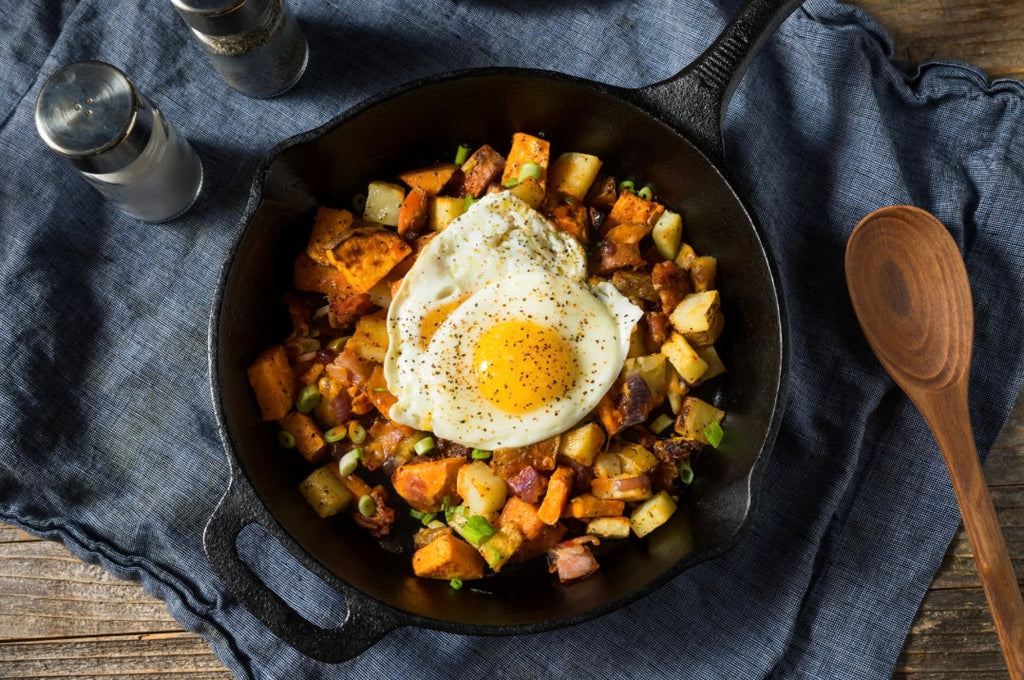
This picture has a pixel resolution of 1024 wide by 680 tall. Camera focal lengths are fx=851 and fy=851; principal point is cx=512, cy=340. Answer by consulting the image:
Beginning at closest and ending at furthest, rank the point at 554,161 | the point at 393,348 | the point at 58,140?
the point at 58,140 < the point at 393,348 < the point at 554,161

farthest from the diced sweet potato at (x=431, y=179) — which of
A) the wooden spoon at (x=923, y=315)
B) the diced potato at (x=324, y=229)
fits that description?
the wooden spoon at (x=923, y=315)

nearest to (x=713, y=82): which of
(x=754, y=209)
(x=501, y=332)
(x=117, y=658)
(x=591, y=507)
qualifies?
(x=754, y=209)

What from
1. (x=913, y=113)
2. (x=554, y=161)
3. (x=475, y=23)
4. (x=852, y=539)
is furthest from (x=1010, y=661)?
(x=475, y=23)

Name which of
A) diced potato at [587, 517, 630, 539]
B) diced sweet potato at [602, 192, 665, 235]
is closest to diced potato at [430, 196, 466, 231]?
diced sweet potato at [602, 192, 665, 235]

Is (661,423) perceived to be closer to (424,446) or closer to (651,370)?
(651,370)

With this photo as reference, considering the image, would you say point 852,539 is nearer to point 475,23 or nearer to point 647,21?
point 647,21

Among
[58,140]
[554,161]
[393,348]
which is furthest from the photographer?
[554,161]
